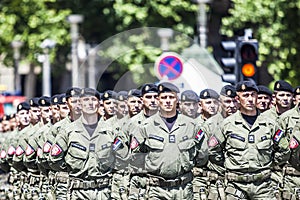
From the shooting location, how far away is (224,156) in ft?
40.9

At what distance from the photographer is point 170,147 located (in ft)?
37.6

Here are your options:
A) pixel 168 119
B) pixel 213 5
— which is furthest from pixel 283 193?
pixel 213 5

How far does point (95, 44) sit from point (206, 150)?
25.4m

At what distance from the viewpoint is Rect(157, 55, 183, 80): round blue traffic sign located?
1808 cm

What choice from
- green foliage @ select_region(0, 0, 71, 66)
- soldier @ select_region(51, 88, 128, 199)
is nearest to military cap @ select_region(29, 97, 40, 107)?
soldier @ select_region(51, 88, 128, 199)

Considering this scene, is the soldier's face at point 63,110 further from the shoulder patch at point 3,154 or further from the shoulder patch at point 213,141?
the shoulder patch at point 3,154

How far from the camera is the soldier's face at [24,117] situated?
16.1 metres

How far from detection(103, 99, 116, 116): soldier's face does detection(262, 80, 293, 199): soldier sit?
245 centimetres

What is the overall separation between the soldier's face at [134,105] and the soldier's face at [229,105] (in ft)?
5.03

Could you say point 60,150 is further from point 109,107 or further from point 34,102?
point 34,102

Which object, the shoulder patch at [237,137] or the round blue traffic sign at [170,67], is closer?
the shoulder patch at [237,137]

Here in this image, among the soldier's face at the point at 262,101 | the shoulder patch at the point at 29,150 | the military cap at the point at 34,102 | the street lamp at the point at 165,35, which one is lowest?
the shoulder patch at the point at 29,150

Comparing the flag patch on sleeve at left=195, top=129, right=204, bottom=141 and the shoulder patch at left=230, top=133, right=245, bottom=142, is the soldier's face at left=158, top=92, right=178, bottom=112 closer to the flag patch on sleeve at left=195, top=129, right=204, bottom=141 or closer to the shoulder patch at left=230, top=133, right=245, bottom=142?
the flag patch on sleeve at left=195, top=129, right=204, bottom=141

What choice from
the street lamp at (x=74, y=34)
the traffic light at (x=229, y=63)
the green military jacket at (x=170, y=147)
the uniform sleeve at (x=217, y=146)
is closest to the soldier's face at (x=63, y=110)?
the uniform sleeve at (x=217, y=146)
